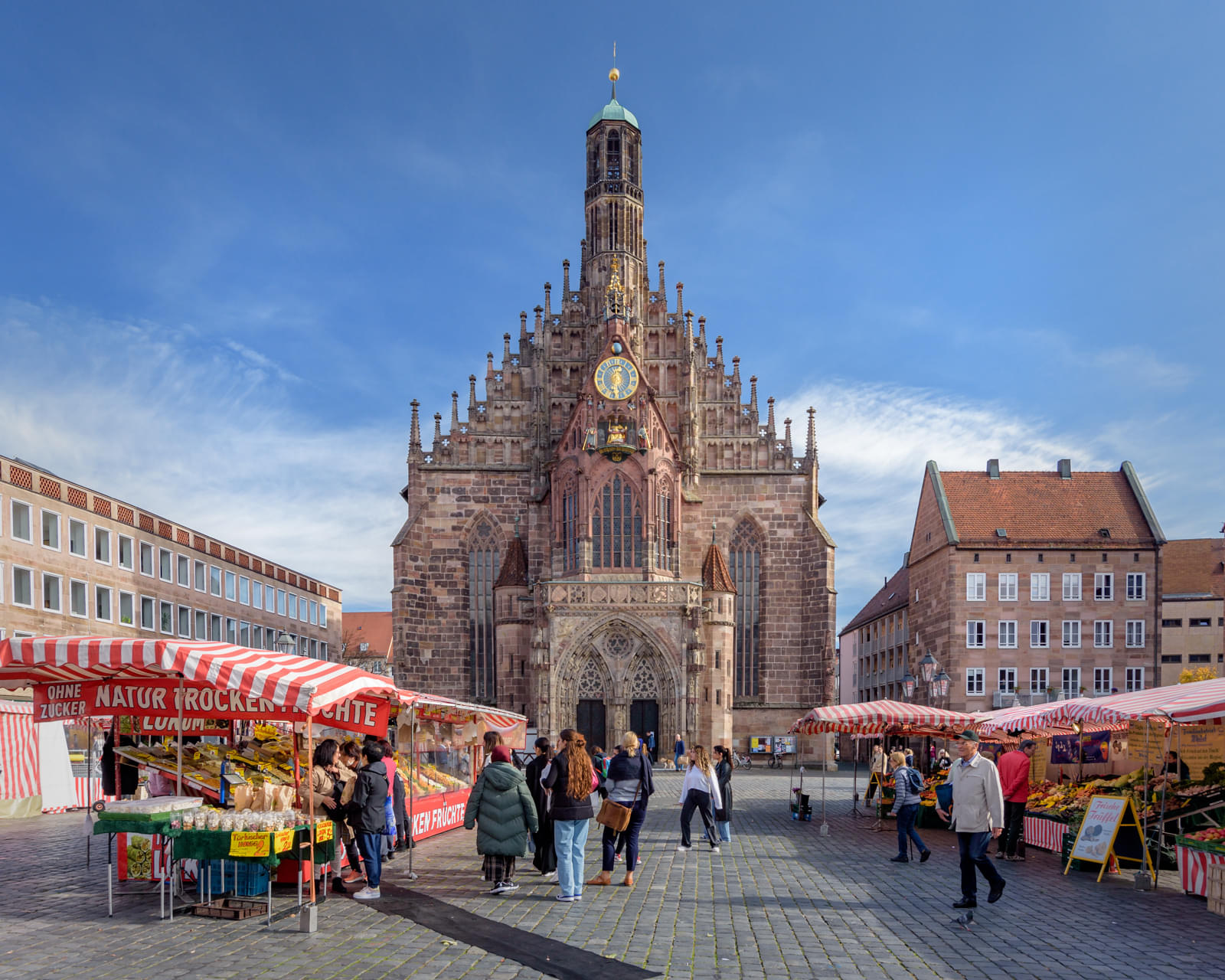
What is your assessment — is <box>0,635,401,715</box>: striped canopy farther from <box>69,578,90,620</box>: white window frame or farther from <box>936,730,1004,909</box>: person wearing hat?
<box>69,578,90,620</box>: white window frame

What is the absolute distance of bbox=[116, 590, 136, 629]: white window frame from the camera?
4297 cm

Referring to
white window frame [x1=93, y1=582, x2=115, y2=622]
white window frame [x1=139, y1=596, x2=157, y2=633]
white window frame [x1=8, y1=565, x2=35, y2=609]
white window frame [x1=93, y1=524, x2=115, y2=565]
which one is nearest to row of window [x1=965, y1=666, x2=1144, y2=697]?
white window frame [x1=139, y1=596, x2=157, y2=633]

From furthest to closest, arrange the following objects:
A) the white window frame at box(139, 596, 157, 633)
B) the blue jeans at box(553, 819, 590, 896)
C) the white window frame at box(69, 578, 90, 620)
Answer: the white window frame at box(139, 596, 157, 633), the white window frame at box(69, 578, 90, 620), the blue jeans at box(553, 819, 590, 896)

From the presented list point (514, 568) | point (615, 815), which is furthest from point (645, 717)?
point (615, 815)

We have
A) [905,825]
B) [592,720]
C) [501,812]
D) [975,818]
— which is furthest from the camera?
[592,720]

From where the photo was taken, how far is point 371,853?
460 inches

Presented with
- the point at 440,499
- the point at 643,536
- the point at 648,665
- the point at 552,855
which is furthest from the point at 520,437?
the point at 552,855

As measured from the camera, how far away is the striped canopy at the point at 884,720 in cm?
2162

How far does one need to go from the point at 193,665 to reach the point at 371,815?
7.65ft

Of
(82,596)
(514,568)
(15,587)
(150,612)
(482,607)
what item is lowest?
(150,612)

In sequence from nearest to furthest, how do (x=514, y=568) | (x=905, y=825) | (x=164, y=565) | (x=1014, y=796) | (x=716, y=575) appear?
(x=905, y=825)
(x=1014, y=796)
(x=716, y=575)
(x=514, y=568)
(x=164, y=565)

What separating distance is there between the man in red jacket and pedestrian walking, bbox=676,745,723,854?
4.03 metres

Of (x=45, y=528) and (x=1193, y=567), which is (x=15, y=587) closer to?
(x=45, y=528)

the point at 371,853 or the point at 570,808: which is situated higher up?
the point at 570,808
